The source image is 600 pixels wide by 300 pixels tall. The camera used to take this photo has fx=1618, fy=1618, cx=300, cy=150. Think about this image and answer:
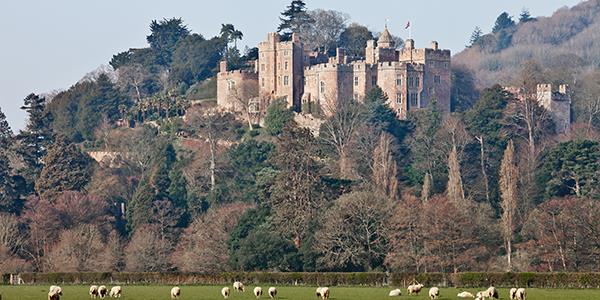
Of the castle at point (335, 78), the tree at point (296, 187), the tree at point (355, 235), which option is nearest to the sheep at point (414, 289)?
the tree at point (355, 235)

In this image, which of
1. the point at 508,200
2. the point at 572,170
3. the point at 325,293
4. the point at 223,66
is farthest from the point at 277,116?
the point at 325,293

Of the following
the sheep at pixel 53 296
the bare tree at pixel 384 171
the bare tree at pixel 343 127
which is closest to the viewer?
the sheep at pixel 53 296

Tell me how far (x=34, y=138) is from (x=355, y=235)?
152 feet

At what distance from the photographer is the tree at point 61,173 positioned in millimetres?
111938

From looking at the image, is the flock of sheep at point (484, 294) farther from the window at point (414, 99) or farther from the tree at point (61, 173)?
the window at point (414, 99)

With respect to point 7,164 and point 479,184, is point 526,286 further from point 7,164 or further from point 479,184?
point 7,164

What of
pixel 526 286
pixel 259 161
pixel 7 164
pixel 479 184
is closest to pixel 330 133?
pixel 259 161

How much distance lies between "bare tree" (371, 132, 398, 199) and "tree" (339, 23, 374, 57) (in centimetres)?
3162

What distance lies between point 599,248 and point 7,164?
49416mm

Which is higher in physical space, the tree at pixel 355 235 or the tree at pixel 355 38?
the tree at pixel 355 38

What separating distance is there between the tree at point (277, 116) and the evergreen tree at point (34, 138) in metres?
17.0

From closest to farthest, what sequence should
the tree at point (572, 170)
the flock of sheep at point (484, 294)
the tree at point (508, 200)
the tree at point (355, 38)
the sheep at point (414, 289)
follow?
the flock of sheep at point (484, 294) → the sheep at point (414, 289) → the tree at point (508, 200) → the tree at point (572, 170) → the tree at point (355, 38)

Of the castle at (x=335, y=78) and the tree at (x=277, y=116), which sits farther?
the castle at (x=335, y=78)

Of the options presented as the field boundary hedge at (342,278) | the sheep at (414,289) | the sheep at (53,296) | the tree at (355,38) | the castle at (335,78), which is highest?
the tree at (355,38)
